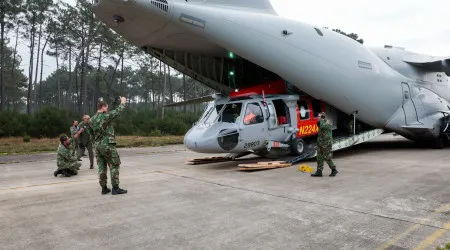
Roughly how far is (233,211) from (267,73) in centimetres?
790

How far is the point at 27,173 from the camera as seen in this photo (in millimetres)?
9328

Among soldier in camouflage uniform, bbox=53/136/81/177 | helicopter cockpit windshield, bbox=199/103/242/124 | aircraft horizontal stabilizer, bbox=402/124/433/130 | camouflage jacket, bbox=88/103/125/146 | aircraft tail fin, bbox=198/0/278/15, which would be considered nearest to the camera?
camouflage jacket, bbox=88/103/125/146

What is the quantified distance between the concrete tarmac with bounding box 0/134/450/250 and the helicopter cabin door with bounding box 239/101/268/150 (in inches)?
47.8

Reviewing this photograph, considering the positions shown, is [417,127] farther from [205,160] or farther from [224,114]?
[205,160]

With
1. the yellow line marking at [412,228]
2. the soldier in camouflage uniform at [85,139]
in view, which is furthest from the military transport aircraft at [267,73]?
the yellow line marking at [412,228]

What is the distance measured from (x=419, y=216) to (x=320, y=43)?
729 cm

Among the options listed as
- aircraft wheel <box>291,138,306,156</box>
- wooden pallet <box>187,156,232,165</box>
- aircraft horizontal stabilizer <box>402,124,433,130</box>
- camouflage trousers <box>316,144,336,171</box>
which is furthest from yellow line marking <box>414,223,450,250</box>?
aircraft horizontal stabilizer <box>402,124,433,130</box>

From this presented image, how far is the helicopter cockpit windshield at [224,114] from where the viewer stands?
31.6 ft

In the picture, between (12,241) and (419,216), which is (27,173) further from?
(419,216)

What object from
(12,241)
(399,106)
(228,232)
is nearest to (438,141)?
(399,106)

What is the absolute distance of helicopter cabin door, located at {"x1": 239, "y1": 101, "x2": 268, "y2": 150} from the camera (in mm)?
9328

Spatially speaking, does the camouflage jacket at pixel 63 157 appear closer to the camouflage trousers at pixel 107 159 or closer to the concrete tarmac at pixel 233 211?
the concrete tarmac at pixel 233 211

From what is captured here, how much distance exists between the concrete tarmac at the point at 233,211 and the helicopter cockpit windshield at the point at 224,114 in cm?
186

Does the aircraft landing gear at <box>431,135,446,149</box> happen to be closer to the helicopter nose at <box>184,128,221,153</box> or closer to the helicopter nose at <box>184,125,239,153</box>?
the helicopter nose at <box>184,125,239,153</box>
